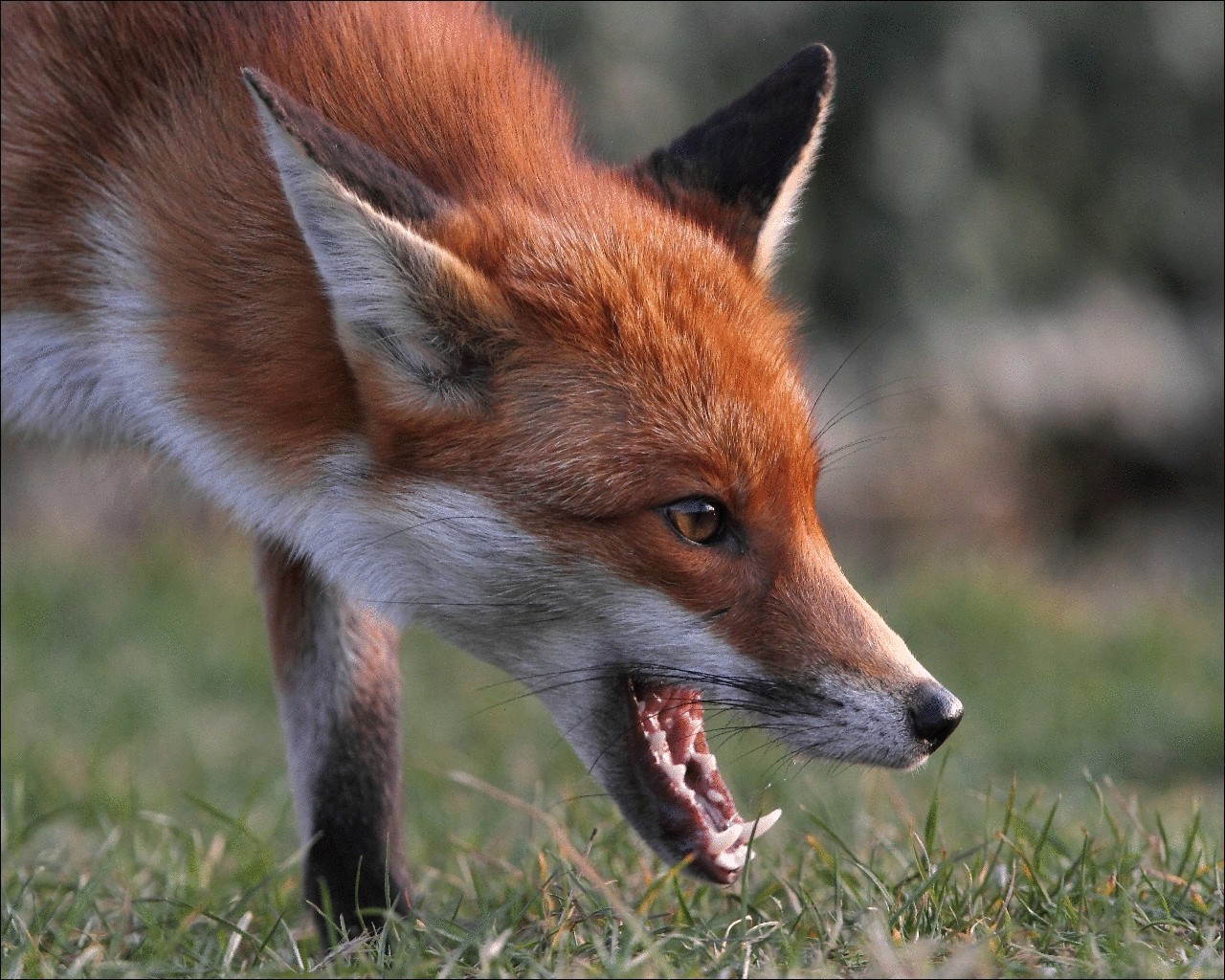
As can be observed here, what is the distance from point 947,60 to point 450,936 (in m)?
6.90

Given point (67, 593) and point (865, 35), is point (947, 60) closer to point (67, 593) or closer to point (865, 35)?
point (865, 35)

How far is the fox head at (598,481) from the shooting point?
3.51m

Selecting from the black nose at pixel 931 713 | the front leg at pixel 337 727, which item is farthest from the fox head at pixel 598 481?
the front leg at pixel 337 727

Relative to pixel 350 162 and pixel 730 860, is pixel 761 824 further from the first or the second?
pixel 350 162

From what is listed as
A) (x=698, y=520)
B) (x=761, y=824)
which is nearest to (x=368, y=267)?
(x=698, y=520)

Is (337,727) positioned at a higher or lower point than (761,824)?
lower

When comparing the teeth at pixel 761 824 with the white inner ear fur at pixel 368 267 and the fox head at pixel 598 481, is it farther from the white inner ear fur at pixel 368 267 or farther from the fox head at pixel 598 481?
the white inner ear fur at pixel 368 267

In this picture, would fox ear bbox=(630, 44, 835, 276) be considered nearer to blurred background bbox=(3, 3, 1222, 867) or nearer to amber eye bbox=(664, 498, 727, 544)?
amber eye bbox=(664, 498, 727, 544)

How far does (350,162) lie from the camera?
3.50 meters

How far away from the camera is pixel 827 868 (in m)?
3.91

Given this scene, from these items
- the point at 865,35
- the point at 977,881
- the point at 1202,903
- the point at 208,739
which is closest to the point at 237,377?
the point at 977,881

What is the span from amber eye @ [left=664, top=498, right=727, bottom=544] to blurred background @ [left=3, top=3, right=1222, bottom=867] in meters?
3.33

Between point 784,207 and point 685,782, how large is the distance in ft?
5.81

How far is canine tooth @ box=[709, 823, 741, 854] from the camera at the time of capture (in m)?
3.67
